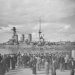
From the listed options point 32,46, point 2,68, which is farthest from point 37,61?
point 2,68

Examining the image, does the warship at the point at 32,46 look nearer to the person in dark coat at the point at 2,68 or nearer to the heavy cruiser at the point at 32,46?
the heavy cruiser at the point at 32,46

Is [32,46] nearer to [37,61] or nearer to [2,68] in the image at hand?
[37,61]

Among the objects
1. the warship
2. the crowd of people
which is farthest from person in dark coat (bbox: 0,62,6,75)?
the warship

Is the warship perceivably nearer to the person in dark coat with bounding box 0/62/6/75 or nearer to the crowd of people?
the crowd of people

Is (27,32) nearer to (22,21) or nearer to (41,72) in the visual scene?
(22,21)

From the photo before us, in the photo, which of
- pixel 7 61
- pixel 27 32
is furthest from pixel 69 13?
pixel 7 61

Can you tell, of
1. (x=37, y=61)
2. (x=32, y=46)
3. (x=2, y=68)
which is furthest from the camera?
(x=32, y=46)
